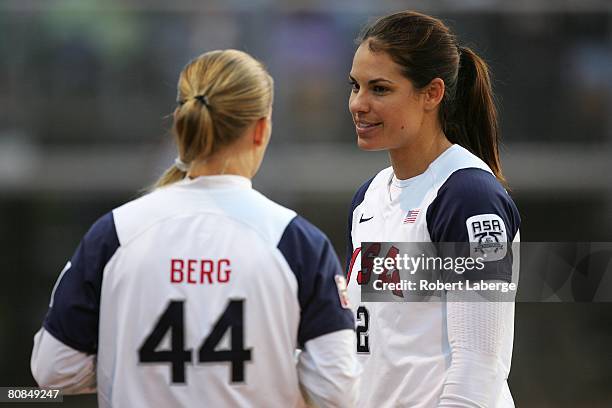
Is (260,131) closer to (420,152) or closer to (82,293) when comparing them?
(82,293)

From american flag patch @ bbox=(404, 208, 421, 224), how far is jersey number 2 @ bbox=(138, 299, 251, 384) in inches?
27.7

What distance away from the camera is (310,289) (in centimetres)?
230

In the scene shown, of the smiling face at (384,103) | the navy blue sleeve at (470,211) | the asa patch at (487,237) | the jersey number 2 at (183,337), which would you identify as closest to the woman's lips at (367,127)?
the smiling face at (384,103)

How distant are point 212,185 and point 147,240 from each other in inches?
8.2

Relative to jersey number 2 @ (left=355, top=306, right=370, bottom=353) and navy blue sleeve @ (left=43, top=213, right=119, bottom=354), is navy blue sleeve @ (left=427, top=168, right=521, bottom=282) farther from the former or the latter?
navy blue sleeve @ (left=43, top=213, right=119, bottom=354)

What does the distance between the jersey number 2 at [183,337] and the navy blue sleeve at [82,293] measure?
0.17 metres

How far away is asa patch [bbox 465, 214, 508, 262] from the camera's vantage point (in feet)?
8.42

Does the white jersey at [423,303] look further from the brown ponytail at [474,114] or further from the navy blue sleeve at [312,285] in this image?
the navy blue sleeve at [312,285]

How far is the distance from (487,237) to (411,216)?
0.94ft

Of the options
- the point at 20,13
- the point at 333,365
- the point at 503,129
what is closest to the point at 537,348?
the point at 503,129

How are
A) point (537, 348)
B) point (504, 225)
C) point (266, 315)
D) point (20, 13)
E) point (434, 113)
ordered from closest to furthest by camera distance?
point (266, 315) → point (504, 225) → point (434, 113) → point (537, 348) → point (20, 13)

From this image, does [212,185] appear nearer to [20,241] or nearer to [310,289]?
[310,289]

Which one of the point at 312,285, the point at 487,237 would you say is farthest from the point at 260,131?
the point at 487,237

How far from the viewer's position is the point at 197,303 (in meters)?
2.27
